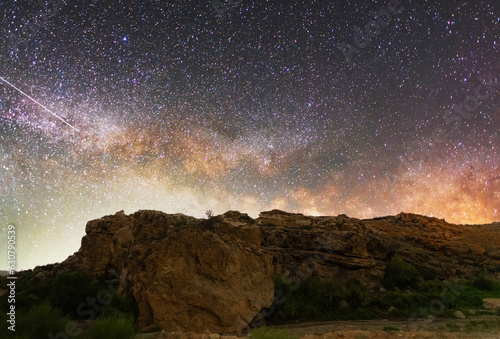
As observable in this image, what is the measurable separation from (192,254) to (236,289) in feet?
8.62

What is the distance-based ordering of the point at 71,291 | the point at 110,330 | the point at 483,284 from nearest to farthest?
the point at 110,330
the point at 71,291
the point at 483,284

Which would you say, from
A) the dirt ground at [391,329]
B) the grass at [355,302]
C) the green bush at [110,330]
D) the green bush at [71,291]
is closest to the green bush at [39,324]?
the green bush at [110,330]

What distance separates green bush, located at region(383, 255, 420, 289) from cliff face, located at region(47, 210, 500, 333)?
612 mm

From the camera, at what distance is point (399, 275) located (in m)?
21.6

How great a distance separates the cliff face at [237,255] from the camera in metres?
12.4

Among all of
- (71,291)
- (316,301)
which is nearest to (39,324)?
(71,291)

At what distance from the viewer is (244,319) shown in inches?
505

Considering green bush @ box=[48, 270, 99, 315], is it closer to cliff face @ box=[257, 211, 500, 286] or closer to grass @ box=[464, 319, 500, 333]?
cliff face @ box=[257, 211, 500, 286]

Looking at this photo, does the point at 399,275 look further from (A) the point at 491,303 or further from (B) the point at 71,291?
(B) the point at 71,291

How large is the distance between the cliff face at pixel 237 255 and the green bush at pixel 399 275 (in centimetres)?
61

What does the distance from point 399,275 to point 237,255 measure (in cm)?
1423

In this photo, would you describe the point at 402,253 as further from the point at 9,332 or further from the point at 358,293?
the point at 9,332

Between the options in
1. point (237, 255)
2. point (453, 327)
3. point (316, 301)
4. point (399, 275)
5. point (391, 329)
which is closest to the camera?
point (453, 327)

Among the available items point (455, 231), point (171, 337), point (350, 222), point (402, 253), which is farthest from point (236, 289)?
point (455, 231)
